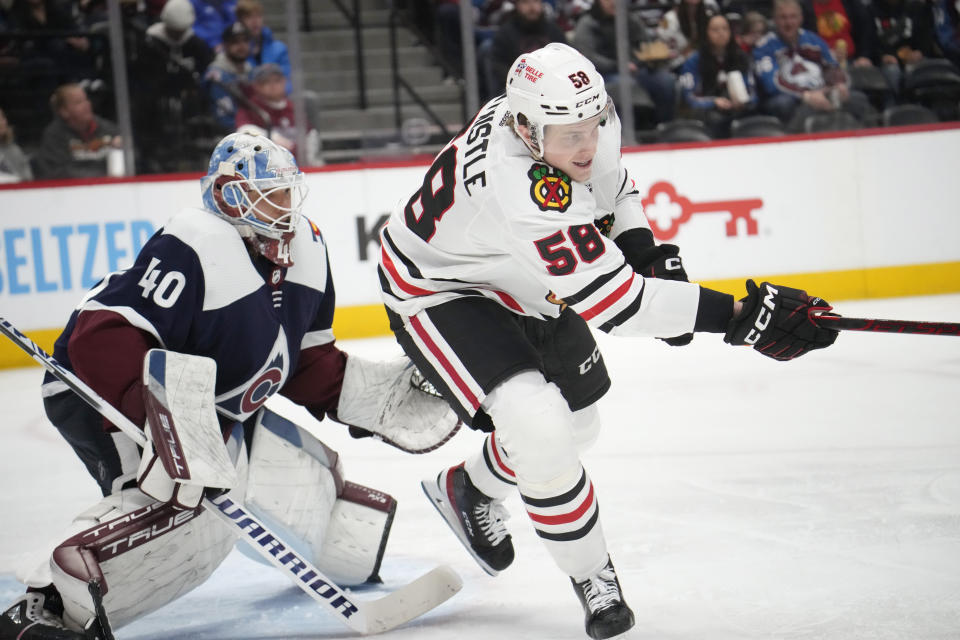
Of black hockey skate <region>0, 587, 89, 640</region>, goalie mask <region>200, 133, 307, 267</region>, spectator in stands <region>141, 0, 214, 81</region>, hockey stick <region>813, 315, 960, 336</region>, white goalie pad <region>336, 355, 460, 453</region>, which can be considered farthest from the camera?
spectator in stands <region>141, 0, 214, 81</region>

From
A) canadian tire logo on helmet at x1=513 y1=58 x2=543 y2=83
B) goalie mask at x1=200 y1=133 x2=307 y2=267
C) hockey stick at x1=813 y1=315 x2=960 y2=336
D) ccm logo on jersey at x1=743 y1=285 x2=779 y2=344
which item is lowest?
hockey stick at x1=813 y1=315 x2=960 y2=336

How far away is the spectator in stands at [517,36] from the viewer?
6.14 metres

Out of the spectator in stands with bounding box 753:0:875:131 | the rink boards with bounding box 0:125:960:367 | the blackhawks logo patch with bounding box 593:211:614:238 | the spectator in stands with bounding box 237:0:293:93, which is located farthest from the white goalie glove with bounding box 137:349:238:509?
the spectator in stands with bounding box 753:0:875:131

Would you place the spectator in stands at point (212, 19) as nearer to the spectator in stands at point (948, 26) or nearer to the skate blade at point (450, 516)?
the spectator in stands at point (948, 26)

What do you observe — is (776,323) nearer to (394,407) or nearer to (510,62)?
(394,407)

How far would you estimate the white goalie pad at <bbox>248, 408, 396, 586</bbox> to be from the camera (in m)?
2.21

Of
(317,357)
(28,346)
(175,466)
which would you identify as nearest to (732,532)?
(317,357)

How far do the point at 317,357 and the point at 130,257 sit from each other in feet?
12.0

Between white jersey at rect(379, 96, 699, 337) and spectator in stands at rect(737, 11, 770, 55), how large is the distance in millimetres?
4284

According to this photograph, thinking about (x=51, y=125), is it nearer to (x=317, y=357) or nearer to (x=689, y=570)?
(x=317, y=357)

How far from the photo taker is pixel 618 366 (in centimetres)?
470

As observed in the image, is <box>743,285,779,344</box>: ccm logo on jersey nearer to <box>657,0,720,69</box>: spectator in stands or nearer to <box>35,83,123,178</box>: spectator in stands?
<box>657,0,720,69</box>: spectator in stands

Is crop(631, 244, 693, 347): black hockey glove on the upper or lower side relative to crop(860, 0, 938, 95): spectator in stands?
lower

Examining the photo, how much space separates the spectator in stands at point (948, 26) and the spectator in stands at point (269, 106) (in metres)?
3.62
